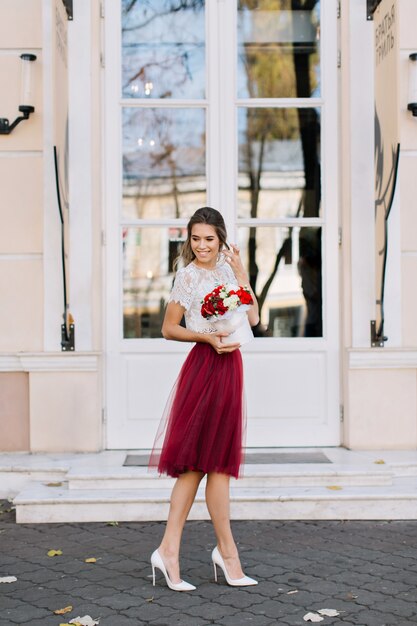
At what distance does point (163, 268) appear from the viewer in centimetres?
684

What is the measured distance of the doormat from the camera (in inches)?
244

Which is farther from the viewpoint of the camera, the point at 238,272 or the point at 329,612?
the point at 238,272

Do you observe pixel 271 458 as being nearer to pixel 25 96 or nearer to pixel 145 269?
pixel 145 269

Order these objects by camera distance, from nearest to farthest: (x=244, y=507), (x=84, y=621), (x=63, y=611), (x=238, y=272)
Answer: (x=84, y=621) < (x=63, y=611) < (x=238, y=272) < (x=244, y=507)

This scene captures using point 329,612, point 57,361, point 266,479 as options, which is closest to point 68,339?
point 57,361

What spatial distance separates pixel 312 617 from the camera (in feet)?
13.1

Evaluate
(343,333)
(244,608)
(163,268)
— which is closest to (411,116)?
(343,333)

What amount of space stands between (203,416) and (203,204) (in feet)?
8.75

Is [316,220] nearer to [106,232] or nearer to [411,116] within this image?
[411,116]

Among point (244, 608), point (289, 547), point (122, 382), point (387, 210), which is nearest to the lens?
point (244, 608)

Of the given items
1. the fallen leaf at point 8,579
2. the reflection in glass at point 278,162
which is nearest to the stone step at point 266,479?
Answer: the fallen leaf at point 8,579

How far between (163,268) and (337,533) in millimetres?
2383

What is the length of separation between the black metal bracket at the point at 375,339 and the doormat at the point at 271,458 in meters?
0.83

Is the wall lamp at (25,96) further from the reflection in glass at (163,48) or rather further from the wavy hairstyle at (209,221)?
the wavy hairstyle at (209,221)
